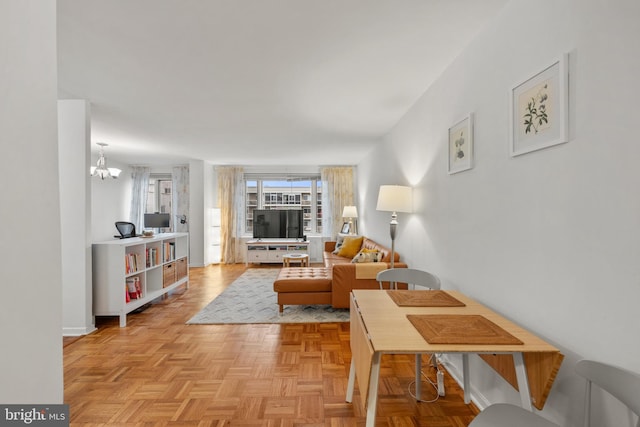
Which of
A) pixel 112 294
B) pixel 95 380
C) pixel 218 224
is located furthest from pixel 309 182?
pixel 95 380

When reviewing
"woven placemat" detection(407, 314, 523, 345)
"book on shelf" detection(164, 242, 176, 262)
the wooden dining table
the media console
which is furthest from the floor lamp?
the media console

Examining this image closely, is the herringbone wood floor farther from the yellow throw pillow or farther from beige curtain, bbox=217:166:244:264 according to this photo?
beige curtain, bbox=217:166:244:264

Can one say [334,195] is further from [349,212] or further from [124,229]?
[124,229]

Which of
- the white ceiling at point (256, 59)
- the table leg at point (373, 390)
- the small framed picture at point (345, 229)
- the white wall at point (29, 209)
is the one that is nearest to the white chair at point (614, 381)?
the table leg at point (373, 390)

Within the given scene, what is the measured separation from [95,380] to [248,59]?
2.69 meters

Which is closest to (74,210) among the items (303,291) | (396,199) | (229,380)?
(229,380)

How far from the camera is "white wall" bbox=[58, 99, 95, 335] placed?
10.1 ft

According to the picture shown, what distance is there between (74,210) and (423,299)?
345 centimetres

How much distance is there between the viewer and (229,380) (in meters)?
2.24

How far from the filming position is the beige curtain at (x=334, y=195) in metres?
7.27

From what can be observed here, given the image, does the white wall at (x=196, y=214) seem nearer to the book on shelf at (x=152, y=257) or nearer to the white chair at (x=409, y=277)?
the book on shelf at (x=152, y=257)

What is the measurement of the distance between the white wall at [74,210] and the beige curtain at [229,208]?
Result: 13.2ft

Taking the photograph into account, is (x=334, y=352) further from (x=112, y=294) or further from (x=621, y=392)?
(x=112, y=294)

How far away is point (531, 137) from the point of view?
1.49 metres
